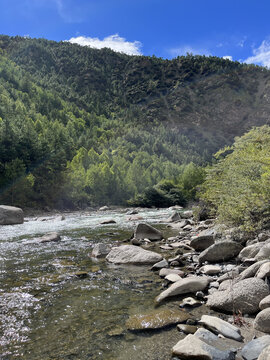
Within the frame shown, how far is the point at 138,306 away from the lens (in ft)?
24.8

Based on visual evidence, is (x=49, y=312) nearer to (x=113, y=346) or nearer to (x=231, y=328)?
(x=113, y=346)

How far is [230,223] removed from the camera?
13.7m

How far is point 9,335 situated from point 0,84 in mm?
145373

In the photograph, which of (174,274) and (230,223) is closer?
(174,274)

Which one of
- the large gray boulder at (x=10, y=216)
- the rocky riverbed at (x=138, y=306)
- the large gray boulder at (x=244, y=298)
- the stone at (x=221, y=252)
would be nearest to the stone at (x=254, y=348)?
the rocky riverbed at (x=138, y=306)

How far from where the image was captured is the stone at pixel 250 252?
399 inches

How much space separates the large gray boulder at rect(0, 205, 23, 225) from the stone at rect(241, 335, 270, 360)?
29.4 m

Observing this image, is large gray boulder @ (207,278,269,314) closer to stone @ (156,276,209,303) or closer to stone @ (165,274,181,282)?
stone @ (156,276,209,303)

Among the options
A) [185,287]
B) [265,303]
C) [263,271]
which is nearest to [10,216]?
[185,287]

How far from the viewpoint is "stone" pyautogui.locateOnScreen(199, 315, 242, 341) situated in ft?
18.7

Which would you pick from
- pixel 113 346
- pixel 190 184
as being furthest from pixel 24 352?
pixel 190 184

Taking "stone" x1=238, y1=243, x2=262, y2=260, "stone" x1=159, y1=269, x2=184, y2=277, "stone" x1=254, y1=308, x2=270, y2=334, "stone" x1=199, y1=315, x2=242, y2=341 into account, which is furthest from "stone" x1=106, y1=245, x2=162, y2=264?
"stone" x1=254, y1=308, x2=270, y2=334

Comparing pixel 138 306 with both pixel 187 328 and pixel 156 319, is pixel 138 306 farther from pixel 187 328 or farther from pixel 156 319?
pixel 187 328

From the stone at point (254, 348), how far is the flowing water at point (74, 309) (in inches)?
54.4
